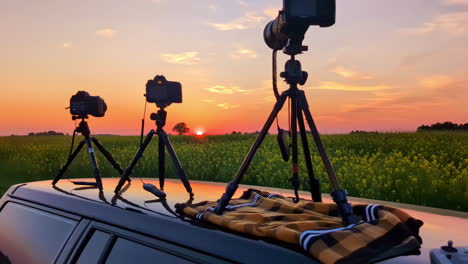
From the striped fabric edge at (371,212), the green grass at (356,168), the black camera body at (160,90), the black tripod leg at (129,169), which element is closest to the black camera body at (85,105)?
the black camera body at (160,90)

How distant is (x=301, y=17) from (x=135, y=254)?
1.34 meters

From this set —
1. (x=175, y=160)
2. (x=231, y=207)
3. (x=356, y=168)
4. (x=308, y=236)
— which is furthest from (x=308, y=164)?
(x=356, y=168)

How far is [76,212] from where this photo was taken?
267cm

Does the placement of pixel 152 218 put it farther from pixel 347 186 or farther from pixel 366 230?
pixel 347 186

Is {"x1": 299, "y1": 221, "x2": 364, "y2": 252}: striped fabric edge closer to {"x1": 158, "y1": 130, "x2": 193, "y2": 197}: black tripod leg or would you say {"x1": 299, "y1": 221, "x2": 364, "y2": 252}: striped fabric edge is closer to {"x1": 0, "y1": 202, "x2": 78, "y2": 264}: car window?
{"x1": 0, "y1": 202, "x2": 78, "y2": 264}: car window

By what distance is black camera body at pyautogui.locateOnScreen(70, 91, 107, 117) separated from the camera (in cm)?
448

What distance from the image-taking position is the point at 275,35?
114 inches

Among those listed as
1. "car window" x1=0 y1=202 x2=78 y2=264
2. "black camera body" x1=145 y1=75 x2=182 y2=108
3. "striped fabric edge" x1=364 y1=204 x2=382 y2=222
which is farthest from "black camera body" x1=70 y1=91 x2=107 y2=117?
"striped fabric edge" x1=364 y1=204 x2=382 y2=222

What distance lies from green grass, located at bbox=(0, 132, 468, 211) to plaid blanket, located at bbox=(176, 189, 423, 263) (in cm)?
610

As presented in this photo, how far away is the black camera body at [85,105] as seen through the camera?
14.7ft

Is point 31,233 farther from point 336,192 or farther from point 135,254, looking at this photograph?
point 336,192

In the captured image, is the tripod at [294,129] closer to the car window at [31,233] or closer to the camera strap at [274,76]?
the camera strap at [274,76]

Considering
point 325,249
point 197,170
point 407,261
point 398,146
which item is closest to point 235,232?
point 325,249

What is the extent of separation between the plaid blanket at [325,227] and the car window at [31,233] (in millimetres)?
684
